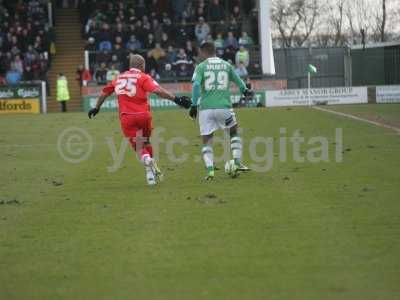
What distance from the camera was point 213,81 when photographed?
42.8ft

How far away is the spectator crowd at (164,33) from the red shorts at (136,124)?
1040 inches

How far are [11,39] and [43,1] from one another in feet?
17.4

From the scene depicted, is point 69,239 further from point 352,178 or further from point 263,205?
point 352,178

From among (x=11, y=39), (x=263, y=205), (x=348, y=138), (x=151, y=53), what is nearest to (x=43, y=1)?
(x=11, y=39)

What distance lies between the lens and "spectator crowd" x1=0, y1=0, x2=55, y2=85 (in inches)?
1601

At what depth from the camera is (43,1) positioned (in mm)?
46594

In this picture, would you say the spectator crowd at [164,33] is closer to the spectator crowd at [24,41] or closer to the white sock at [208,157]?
the spectator crowd at [24,41]

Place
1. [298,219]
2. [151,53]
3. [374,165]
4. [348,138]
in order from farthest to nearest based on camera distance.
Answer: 1. [151,53]
2. [348,138]
3. [374,165]
4. [298,219]

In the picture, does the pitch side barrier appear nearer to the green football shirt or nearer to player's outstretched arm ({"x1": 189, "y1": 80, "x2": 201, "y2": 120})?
the green football shirt
